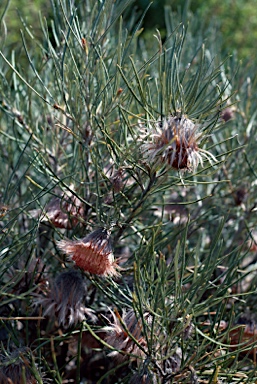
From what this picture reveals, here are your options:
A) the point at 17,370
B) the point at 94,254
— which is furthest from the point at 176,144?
the point at 17,370

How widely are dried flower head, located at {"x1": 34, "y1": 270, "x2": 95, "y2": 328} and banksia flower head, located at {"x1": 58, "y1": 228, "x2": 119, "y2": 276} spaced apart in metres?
0.07

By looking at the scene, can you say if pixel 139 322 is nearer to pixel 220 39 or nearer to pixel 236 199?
pixel 236 199

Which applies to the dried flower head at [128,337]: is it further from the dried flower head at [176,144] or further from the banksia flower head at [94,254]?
the dried flower head at [176,144]

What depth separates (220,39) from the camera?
54.3 inches

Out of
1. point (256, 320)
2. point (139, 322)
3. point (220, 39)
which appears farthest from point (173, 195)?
point (220, 39)

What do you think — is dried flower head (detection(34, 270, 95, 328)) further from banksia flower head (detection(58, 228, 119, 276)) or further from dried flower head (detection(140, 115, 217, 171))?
dried flower head (detection(140, 115, 217, 171))

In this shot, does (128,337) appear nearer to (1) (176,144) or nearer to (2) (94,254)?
(2) (94,254)

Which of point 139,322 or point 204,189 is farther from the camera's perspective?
point 204,189

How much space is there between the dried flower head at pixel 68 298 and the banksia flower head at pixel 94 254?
67 mm

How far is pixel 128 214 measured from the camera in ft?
2.63

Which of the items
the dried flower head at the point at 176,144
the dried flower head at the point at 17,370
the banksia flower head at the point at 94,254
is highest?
the dried flower head at the point at 176,144

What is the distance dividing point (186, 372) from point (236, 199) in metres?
0.39

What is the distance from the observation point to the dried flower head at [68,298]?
27.8 inches

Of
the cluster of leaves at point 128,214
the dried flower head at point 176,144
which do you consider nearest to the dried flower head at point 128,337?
the cluster of leaves at point 128,214
